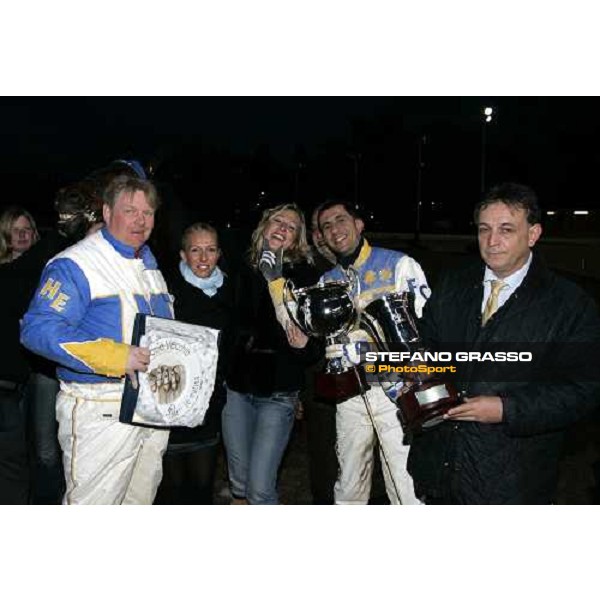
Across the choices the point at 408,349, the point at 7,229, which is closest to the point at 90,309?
the point at 408,349

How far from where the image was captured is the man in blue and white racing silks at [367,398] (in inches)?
145

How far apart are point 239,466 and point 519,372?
1.92 meters

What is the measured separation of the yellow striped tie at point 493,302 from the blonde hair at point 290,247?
1472 mm

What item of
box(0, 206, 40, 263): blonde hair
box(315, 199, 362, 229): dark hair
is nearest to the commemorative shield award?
box(315, 199, 362, 229): dark hair

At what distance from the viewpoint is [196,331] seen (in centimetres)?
311

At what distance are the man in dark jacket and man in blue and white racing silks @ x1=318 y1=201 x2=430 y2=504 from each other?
0.81 metres

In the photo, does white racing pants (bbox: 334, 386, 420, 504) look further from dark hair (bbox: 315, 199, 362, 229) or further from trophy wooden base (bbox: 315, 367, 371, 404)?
dark hair (bbox: 315, 199, 362, 229)

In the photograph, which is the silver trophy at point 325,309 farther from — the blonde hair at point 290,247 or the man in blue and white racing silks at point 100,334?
the man in blue and white racing silks at point 100,334

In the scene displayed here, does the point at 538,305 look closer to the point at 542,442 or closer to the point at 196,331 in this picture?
the point at 542,442

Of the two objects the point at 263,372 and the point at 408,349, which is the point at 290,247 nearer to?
the point at 263,372

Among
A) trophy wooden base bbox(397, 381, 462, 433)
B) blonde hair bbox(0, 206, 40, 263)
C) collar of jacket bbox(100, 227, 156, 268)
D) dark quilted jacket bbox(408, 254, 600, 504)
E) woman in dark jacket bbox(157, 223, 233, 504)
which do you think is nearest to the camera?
dark quilted jacket bbox(408, 254, 600, 504)

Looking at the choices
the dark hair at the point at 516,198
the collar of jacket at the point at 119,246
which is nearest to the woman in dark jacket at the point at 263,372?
the collar of jacket at the point at 119,246

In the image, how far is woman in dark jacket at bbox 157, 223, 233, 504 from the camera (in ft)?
11.9

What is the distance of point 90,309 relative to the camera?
2945 mm
